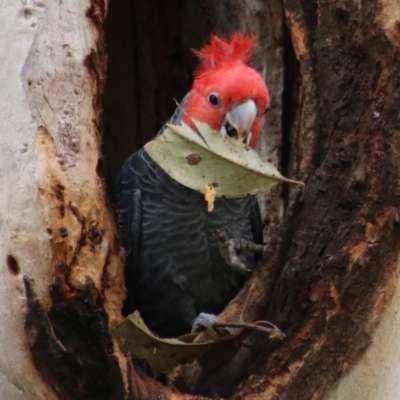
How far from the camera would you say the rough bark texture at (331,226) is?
227 cm

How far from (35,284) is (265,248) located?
1031 millimetres

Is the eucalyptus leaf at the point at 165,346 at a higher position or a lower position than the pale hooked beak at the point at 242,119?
lower

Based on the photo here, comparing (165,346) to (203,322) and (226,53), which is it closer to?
(203,322)

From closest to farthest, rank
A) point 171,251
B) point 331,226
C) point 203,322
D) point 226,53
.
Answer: point 331,226
point 203,322
point 171,251
point 226,53

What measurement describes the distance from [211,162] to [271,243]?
0.64 meters

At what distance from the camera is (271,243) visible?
2609 mm

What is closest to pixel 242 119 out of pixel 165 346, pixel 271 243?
pixel 271 243

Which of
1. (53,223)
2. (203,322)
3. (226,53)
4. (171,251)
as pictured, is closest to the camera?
(53,223)

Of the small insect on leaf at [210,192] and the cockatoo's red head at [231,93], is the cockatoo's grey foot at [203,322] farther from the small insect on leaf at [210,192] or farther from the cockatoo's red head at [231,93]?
the cockatoo's red head at [231,93]

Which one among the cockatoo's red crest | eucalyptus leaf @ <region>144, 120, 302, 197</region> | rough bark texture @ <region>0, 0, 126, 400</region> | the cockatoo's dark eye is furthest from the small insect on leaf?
the cockatoo's red crest

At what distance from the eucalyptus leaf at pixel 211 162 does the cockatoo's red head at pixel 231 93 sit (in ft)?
2.11

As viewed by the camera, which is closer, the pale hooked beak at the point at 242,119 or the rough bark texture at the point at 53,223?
the rough bark texture at the point at 53,223

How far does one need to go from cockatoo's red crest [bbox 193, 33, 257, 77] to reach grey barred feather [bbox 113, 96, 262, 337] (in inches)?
21.7

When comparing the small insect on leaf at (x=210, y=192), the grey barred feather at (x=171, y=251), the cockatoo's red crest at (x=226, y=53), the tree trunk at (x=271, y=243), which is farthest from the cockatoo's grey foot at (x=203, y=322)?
the cockatoo's red crest at (x=226, y=53)
